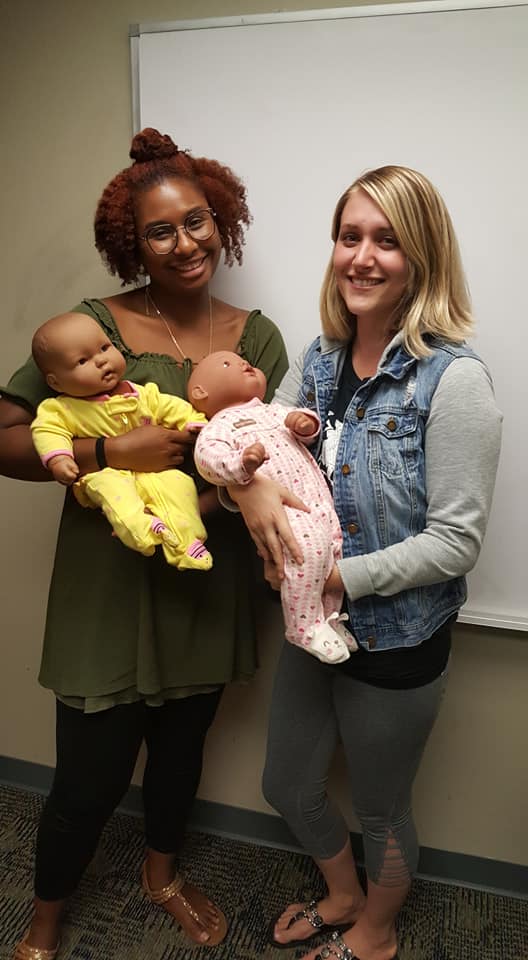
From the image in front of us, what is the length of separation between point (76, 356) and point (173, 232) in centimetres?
34

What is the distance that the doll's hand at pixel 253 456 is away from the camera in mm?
1215

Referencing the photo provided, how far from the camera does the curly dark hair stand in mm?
1455

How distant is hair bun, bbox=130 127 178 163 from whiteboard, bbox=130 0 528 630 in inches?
11.4

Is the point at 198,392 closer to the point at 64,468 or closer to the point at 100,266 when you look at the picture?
the point at 64,468

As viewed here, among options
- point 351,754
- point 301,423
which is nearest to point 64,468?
point 301,423

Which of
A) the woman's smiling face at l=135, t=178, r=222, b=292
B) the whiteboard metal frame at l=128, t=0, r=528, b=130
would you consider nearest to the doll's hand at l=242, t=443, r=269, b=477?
the woman's smiling face at l=135, t=178, r=222, b=292

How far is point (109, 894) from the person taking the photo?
1.89 metres

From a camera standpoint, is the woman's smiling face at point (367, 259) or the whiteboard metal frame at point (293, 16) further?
the whiteboard metal frame at point (293, 16)

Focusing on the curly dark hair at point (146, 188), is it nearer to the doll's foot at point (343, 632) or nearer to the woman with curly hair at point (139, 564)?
the woman with curly hair at point (139, 564)

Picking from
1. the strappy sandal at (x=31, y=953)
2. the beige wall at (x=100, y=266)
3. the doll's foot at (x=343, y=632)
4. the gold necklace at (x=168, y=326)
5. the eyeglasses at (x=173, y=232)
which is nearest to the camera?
the doll's foot at (x=343, y=632)

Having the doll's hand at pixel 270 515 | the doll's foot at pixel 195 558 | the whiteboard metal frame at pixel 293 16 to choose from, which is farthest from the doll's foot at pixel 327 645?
the whiteboard metal frame at pixel 293 16

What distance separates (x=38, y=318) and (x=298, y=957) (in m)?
1.83

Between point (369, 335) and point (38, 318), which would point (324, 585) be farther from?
point (38, 318)

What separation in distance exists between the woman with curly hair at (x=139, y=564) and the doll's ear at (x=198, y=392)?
8 cm
